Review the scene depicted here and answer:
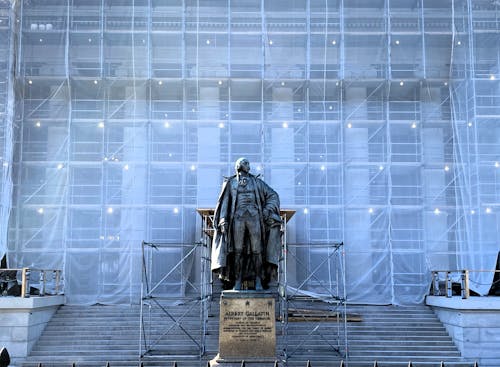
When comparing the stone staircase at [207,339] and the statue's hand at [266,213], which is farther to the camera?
the stone staircase at [207,339]

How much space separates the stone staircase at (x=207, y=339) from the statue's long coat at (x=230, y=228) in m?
5.31

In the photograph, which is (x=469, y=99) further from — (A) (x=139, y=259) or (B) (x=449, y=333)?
(A) (x=139, y=259)

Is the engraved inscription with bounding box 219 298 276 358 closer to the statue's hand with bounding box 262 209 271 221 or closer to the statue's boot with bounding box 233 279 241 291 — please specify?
the statue's boot with bounding box 233 279 241 291

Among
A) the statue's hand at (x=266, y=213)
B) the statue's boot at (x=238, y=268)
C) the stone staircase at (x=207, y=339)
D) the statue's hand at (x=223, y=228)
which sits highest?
the statue's hand at (x=266, y=213)

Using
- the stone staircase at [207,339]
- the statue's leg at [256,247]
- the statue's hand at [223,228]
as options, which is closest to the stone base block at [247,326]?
the statue's leg at [256,247]

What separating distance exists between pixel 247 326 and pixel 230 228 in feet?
5.18

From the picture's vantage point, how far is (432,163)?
21.6 meters

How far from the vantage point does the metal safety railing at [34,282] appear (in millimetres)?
18875

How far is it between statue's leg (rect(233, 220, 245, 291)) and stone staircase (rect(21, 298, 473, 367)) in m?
5.11

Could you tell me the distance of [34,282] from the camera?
803 inches

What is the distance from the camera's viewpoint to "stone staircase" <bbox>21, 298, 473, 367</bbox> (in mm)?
16438

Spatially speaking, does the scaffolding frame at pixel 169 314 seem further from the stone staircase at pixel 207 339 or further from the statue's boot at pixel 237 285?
the statue's boot at pixel 237 285

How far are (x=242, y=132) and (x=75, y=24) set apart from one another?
616cm

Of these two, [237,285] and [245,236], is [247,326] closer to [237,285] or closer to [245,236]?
[237,285]
